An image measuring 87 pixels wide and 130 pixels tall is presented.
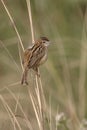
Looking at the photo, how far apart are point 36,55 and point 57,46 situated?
270 centimetres

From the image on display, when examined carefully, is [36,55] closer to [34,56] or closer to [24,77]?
[34,56]

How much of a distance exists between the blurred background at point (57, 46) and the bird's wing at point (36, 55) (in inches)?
73.5

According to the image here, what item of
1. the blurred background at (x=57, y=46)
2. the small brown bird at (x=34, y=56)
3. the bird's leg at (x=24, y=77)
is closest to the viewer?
the bird's leg at (x=24, y=77)

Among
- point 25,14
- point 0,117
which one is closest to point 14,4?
point 25,14

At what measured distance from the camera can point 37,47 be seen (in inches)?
230

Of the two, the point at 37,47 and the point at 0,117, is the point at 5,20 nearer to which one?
the point at 0,117

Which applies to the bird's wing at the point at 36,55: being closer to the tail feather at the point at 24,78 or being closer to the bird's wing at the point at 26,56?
the bird's wing at the point at 26,56

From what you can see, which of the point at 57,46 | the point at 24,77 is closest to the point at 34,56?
the point at 24,77

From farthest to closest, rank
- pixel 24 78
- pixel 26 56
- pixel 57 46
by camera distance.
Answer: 1. pixel 57 46
2. pixel 26 56
3. pixel 24 78

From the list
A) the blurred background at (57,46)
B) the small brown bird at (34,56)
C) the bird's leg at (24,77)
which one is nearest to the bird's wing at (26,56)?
the small brown bird at (34,56)

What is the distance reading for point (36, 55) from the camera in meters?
5.82

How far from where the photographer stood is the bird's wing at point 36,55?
574cm

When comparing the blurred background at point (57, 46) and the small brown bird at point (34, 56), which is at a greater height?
the small brown bird at point (34, 56)

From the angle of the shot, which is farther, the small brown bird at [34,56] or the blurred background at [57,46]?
the blurred background at [57,46]
